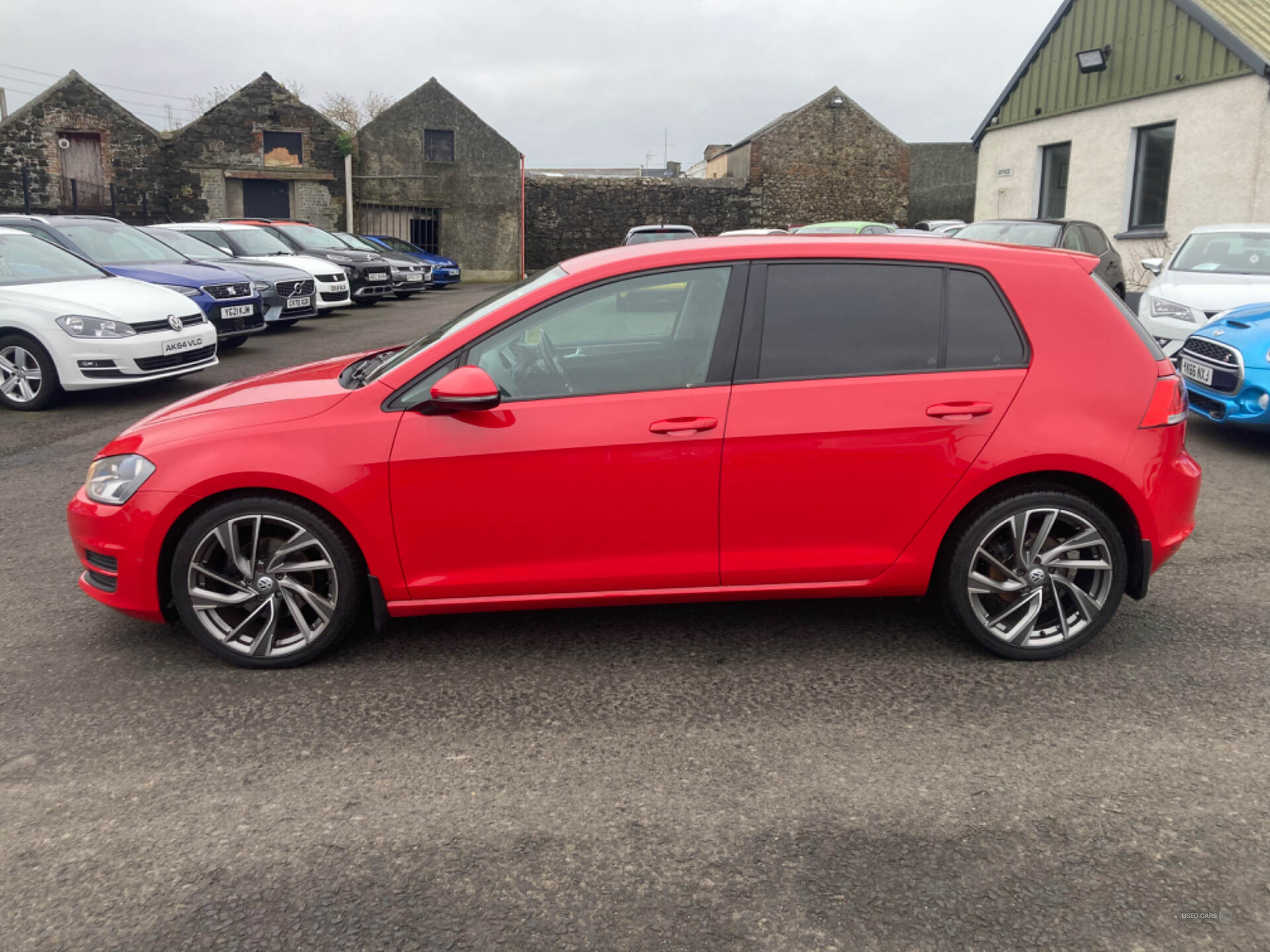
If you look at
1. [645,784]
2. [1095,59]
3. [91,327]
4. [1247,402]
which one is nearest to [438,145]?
[1095,59]

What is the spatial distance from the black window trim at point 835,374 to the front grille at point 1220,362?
4.52 meters

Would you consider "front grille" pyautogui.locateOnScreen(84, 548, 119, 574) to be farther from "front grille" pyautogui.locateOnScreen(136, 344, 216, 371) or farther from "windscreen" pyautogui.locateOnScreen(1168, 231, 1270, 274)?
"windscreen" pyautogui.locateOnScreen(1168, 231, 1270, 274)

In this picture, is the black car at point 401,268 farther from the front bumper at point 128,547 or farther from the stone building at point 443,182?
the front bumper at point 128,547

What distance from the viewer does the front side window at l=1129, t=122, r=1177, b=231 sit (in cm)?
1862

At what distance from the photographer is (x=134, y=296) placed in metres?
9.88

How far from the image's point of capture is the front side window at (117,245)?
12234 millimetres

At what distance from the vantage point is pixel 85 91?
2991 cm

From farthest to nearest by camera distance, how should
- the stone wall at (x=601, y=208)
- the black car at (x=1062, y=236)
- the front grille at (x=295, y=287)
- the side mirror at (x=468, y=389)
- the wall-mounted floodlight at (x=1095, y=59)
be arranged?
the stone wall at (x=601, y=208)
the wall-mounted floodlight at (x=1095, y=59)
the front grille at (x=295, y=287)
the black car at (x=1062, y=236)
the side mirror at (x=468, y=389)

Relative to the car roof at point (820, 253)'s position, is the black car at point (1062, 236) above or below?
above

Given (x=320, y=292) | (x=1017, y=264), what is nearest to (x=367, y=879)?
(x=1017, y=264)

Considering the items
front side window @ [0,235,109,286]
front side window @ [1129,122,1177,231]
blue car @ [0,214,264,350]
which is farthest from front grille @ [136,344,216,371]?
front side window @ [1129,122,1177,231]

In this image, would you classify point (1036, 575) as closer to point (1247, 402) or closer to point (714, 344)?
point (714, 344)

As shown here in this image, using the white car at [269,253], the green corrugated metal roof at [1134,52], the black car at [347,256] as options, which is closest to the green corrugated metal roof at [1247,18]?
the green corrugated metal roof at [1134,52]

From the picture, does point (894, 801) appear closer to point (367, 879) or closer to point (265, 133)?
point (367, 879)
